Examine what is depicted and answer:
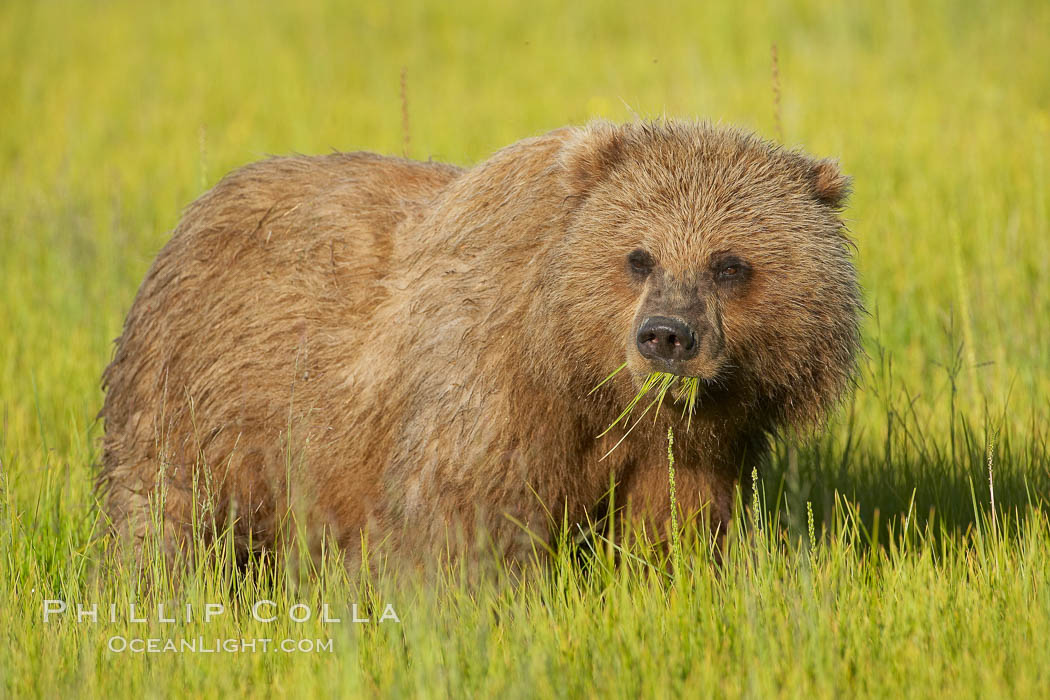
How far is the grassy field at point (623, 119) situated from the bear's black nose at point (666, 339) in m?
0.66

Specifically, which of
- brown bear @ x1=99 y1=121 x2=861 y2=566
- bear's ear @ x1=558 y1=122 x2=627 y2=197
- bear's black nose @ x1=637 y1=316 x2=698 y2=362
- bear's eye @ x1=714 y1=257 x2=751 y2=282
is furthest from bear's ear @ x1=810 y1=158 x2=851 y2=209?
bear's black nose @ x1=637 y1=316 x2=698 y2=362

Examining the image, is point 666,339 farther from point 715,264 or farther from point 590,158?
point 590,158

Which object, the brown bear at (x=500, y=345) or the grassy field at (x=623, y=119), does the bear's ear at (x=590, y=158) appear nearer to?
the brown bear at (x=500, y=345)

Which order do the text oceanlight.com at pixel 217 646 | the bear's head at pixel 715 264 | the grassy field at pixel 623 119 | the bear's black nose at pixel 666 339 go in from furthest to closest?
the bear's head at pixel 715 264
the bear's black nose at pixel 666 339
the text oceanlight.com at pixel 217 646
the grassy field at pixel 623 119

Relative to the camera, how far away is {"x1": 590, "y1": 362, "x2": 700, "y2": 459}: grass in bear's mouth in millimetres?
4074

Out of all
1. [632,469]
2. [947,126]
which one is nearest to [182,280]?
[632,469]

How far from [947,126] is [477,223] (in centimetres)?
849

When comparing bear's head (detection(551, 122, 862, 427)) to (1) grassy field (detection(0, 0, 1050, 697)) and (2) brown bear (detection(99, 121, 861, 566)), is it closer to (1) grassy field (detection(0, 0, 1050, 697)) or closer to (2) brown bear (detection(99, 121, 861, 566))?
(2) brown bear (detection(99, 121, 861, 566))

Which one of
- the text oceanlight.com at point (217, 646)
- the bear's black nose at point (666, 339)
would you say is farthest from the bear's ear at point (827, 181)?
the text oceanlight.com at point (217, 646)

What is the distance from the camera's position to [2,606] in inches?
162

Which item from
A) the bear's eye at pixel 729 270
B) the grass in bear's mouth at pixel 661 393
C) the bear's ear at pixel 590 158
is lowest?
the grass in bear's mouth at pixel 661 393

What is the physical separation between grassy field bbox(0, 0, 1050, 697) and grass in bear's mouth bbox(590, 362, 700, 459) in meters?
0.46

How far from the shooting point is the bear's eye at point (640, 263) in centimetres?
Result: 427

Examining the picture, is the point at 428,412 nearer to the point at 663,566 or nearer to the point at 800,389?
the point at 663,566
